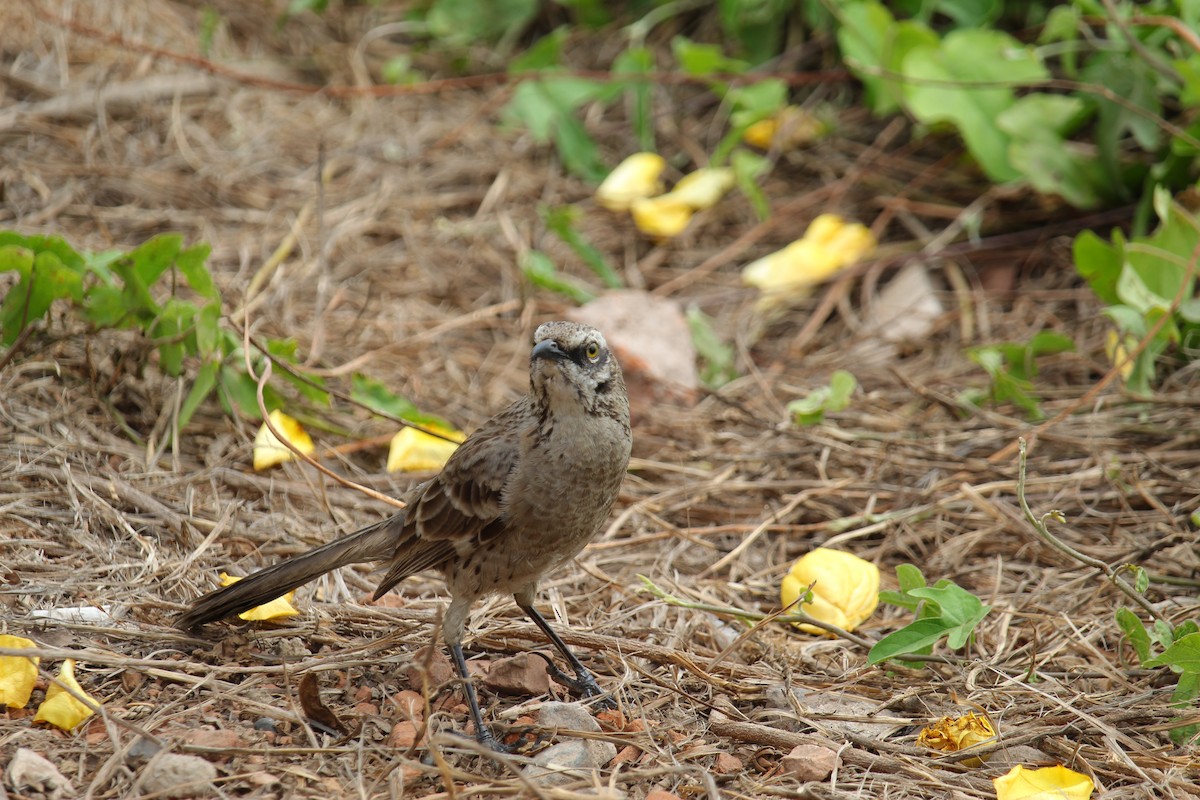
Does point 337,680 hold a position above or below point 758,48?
below

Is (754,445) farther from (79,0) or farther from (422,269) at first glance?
(79,0)

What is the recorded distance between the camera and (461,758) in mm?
3232

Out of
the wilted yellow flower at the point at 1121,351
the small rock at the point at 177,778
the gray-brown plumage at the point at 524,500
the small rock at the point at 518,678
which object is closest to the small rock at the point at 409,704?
the gray-brown plumage at the point at 524,500

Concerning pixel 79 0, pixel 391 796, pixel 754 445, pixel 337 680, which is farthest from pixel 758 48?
pixel 391 796

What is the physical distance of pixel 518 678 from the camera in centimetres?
366

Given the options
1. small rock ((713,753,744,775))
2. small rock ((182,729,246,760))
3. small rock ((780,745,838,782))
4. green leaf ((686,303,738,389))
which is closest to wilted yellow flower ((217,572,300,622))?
small rock ((182,729,246,760))

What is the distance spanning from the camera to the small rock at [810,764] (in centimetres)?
318

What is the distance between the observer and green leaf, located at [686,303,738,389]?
19.2ft

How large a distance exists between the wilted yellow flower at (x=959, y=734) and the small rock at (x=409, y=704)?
149 centimetres

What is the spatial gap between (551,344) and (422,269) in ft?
9.86

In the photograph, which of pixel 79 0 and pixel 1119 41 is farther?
pixel 79 0

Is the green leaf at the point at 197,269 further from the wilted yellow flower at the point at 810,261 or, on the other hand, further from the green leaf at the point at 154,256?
the wilted yellow flower at the point at 810,261

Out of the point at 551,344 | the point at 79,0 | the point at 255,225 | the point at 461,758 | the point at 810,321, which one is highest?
the point at 79,0

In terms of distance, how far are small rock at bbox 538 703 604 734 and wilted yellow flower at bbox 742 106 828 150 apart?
14.7 feet
